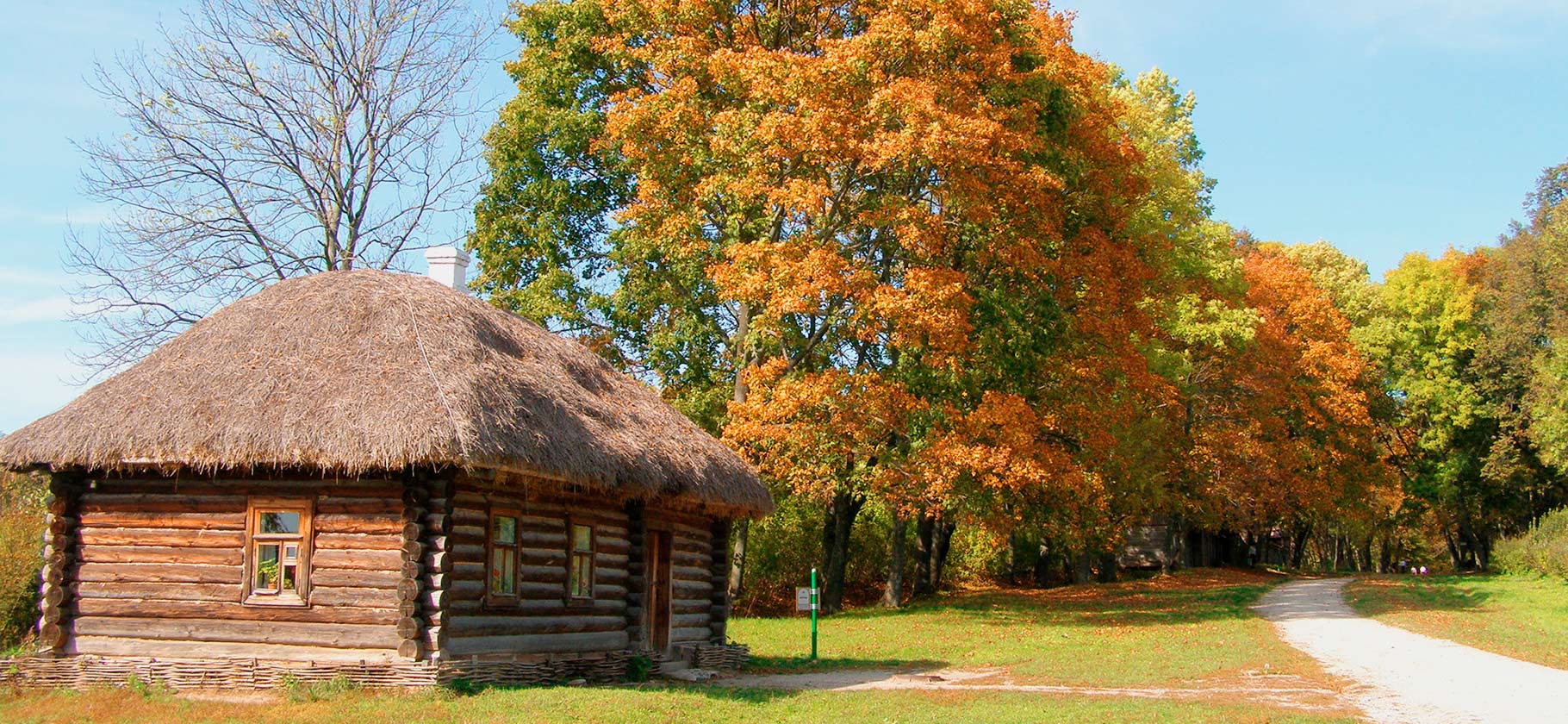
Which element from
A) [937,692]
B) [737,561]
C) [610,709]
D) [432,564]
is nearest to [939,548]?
[737,561]

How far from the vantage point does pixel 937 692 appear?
1695cm

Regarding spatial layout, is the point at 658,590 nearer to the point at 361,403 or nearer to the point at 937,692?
the point at 937,692

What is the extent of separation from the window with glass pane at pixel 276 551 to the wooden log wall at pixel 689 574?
5817 mm

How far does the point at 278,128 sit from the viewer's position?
3075 centimetres

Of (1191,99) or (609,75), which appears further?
(1191,99)

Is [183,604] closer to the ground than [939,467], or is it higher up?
closer to the ground

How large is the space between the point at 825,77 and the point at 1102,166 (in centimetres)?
862

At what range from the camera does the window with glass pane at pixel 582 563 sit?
1788 cm

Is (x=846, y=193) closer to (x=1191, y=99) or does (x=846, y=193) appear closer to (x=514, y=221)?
(x=514, y=221)

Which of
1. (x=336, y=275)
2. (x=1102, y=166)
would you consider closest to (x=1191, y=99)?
(x=1102, y=166)

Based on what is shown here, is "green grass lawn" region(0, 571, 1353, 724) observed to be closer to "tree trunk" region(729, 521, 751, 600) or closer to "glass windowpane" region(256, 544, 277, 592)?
"tree trunk" region(729, 521, 751, 600)

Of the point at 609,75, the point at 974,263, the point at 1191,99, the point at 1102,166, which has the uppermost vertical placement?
the point at 1191,99

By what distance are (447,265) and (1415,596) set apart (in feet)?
101

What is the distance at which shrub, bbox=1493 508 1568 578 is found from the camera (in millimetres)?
37094
